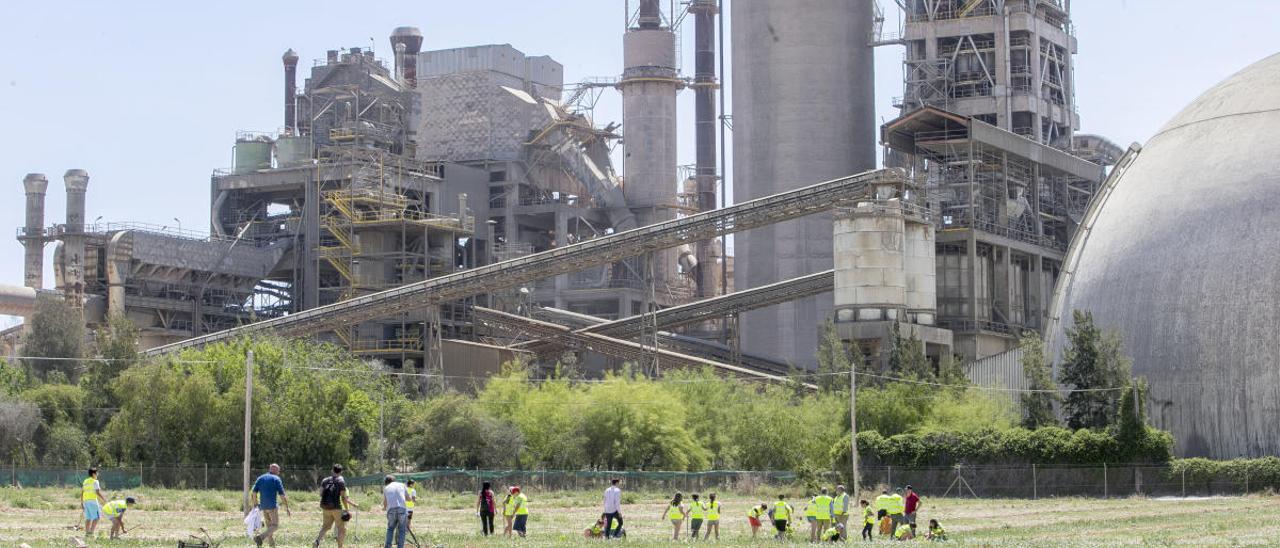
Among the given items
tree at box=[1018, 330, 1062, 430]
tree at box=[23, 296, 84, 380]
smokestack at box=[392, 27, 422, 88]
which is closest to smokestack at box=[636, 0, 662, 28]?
smokestack at box=[392, 27, 422, 88]

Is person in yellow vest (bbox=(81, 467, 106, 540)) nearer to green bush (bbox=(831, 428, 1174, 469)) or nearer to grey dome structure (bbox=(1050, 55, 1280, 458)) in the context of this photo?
green bush (bbox=(831, 428, 1174, 469))

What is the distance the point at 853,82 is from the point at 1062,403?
1634 inches

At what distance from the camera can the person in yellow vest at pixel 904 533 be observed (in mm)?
36625

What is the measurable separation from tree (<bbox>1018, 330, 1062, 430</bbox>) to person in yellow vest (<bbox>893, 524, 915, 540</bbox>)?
27460 millimetres

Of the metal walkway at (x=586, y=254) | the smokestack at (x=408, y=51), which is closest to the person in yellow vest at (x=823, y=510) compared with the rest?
the metal walkway at (x=586, y=254)

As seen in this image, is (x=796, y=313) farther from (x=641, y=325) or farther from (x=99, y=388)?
(x=99, y=388)

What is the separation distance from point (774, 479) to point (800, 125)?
39.8 metres

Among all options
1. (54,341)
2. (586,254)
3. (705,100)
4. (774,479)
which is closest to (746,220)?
(586,254)

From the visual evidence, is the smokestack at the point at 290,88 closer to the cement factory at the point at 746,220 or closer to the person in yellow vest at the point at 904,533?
the cement factory at the point at 746,220

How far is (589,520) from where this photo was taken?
149 feet

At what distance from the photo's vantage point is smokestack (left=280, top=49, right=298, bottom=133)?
105 metres

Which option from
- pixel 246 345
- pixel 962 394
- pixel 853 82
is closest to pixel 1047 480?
pixel 962 394

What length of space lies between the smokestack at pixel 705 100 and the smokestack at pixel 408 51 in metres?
18.0

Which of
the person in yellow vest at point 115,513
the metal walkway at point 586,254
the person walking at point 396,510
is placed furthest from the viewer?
the metal walkway at point 586,254
